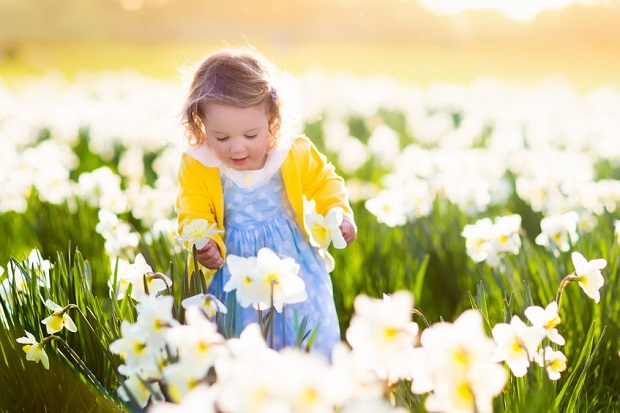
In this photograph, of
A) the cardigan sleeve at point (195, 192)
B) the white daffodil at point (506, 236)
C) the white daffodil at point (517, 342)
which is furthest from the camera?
the white daffodil at point (506, 236)

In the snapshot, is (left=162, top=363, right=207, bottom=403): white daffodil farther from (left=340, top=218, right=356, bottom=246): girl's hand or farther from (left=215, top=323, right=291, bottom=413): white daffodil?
(left=340, top=218, right=356, bottom=246): girl's hand

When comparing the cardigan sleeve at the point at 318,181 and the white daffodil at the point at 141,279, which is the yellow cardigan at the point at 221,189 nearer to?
the cardigan sleeve at the point at 318,181

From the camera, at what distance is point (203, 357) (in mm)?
1447

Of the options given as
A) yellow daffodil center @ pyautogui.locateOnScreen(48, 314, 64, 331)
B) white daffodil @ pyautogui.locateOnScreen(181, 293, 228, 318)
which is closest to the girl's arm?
white daffodil @ pyautogui.locateOnScreen(181, 293, 228, 318)

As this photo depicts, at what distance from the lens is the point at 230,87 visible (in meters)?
Result: 2.31

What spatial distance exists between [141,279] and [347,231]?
2.17 feet

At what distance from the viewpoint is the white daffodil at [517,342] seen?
168 cm

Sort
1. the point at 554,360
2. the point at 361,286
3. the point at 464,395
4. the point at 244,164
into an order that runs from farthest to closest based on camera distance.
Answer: the point at 361,286 → the point at 244,164 → the point at 554,360 → the point at 464,395

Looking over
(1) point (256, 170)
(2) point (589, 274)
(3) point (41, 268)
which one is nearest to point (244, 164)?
(1) point (256, 170)

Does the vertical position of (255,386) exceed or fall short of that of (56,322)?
it exceeds it

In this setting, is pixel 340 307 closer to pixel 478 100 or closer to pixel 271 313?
pixel 271 313

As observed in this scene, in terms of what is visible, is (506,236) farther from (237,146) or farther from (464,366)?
(464,366)

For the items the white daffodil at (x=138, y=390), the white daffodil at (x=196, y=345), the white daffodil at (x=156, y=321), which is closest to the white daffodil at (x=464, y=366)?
the white daffodil at (x=196, y=345)

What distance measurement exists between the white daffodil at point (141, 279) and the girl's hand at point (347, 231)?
60 cm
